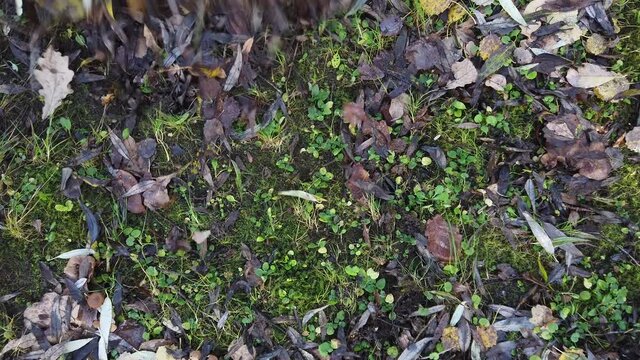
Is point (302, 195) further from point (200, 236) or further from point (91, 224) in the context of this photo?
point (91, 224)

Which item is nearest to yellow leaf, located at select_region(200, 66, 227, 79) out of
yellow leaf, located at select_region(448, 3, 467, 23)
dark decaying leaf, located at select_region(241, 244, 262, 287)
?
dark decaying leaf, located at select_region(241, 244, 262, 287)

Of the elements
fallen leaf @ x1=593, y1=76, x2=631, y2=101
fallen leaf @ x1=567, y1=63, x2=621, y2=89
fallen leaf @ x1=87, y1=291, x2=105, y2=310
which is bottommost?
fallen leaf @ x1=87, y1=291, x2=105, y2=310

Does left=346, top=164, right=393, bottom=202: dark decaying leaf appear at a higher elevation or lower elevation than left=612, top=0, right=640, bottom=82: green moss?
lower

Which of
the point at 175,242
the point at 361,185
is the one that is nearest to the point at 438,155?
the point at 361,185

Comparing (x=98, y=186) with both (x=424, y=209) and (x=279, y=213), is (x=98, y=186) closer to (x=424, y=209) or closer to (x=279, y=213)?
(x=279, y=213)

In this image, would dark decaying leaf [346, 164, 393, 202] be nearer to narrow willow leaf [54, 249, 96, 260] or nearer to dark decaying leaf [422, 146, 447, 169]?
dark decaying leaf [422, 146, 447, 169]

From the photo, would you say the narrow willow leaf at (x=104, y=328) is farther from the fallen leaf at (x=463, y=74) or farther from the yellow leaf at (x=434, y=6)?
the yellow leaf at (x=434, y=6)
